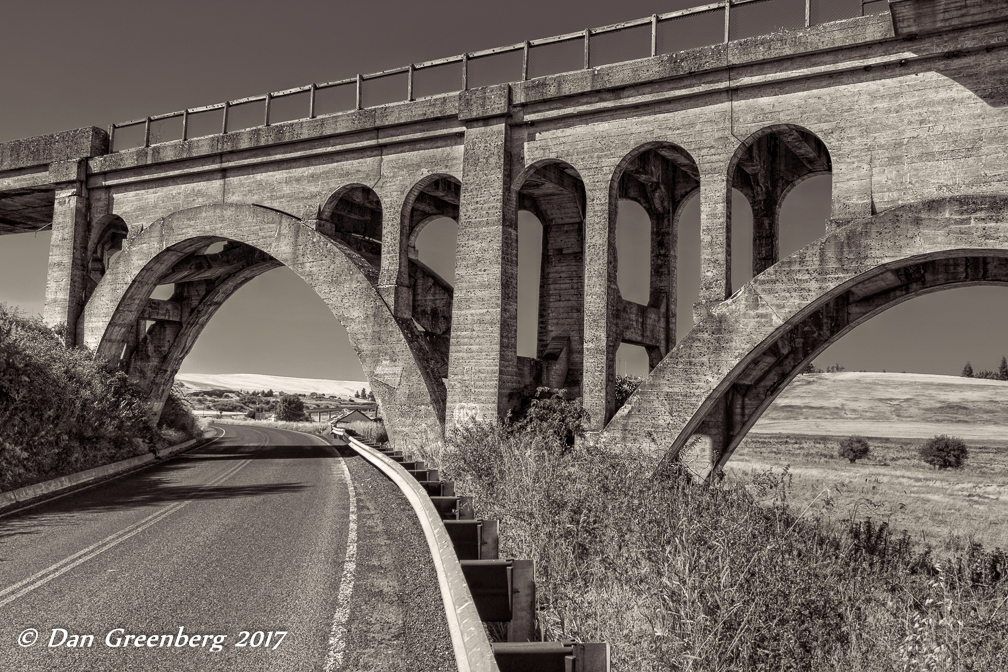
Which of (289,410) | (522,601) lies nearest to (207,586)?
(522,601)

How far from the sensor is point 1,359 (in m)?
17.0

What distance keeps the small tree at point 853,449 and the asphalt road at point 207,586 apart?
33311 millimetres

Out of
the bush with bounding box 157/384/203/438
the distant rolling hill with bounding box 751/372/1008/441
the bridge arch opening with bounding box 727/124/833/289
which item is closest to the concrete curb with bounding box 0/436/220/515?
the bush with bounding box 157/384/203/438

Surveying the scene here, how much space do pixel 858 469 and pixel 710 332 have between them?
25.8 metres

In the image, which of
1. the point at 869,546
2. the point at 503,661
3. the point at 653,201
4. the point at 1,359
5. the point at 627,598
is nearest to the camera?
the point at 503,661

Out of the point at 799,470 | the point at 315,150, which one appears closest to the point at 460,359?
the point at 315,150

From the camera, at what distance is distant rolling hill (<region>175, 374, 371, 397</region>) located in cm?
15174

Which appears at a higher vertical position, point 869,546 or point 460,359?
point 460,359

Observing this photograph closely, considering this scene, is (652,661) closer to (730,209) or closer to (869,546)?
(869,546)

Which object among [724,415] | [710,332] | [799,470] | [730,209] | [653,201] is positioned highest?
[653,201]

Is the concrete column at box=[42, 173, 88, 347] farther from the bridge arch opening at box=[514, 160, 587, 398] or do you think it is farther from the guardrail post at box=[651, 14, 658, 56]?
the guardrail post at box=[651, 14, 658, 56]

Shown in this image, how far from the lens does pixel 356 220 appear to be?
28109 mm

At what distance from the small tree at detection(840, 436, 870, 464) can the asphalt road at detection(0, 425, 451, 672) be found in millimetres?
33311

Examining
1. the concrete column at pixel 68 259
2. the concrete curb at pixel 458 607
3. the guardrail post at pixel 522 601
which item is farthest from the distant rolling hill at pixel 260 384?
the guardrail post at pixel 522 601
